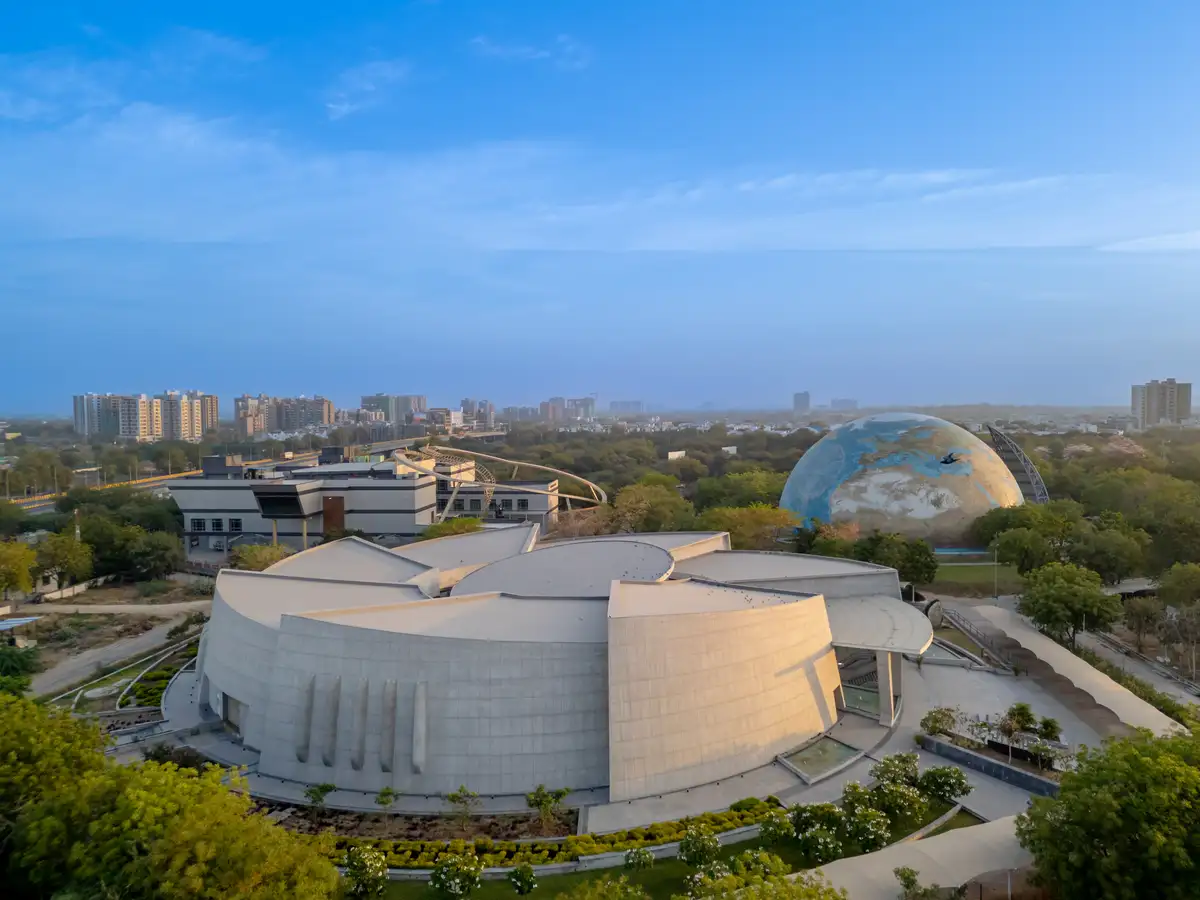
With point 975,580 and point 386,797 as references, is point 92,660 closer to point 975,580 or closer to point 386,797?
point 386,797

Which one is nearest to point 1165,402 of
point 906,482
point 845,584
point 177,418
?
point 906,482

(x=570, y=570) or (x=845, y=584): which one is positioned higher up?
(x=570, y=570)

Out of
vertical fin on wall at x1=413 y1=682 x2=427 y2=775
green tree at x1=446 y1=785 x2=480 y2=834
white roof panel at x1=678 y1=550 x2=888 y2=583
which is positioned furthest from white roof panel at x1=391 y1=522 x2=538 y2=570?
green tree at x1=446 y1=785 x2=480 y2=834

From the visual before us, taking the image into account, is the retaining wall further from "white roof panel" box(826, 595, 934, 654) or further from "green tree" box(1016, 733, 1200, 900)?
"green tree" box(1016, 733, 1200, 900)

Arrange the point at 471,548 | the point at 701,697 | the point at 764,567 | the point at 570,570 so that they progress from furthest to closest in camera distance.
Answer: the point at 471,548
the point at 764,567
the point at 570,570
the point at 701,697

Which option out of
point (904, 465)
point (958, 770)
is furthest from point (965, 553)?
point (958, 770)

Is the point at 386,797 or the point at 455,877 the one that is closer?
the point at 455,877

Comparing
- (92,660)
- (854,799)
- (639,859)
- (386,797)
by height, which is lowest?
(92,660)

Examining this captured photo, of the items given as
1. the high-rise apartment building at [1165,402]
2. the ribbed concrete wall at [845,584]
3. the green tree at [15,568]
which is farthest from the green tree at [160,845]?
the high-rise apartment building at [1165,402]
